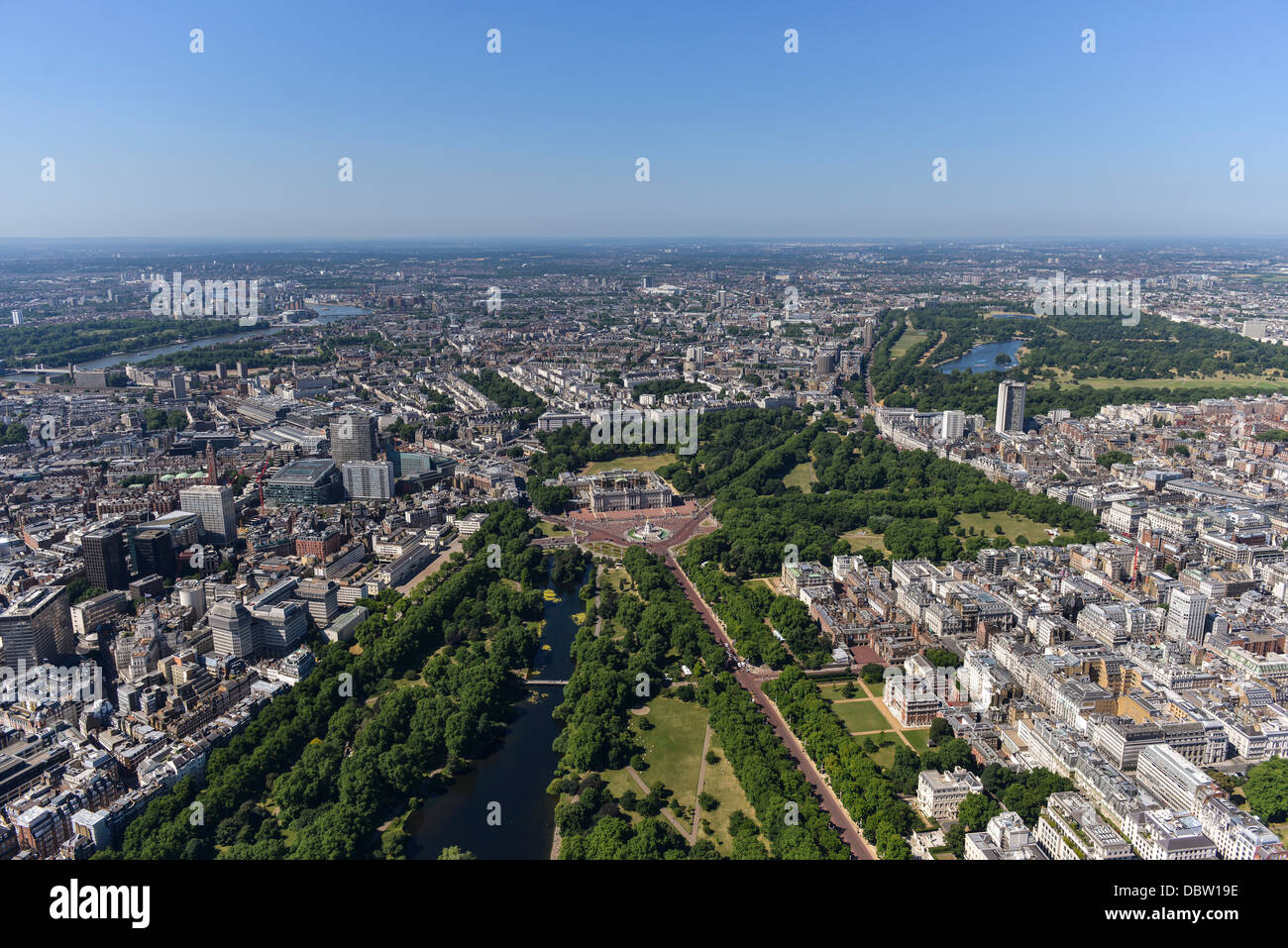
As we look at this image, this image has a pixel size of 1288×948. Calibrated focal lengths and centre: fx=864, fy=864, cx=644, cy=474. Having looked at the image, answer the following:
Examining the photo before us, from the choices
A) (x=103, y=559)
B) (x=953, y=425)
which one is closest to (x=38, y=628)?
(x=103, y=559)

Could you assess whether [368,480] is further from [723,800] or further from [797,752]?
[723,800]

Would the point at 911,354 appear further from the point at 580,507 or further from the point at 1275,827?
the point at 1275,827

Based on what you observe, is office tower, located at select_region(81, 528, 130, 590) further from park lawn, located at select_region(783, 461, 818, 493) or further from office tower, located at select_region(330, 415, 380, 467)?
park lawn, located at select_region(783, 461, 818, 493)
